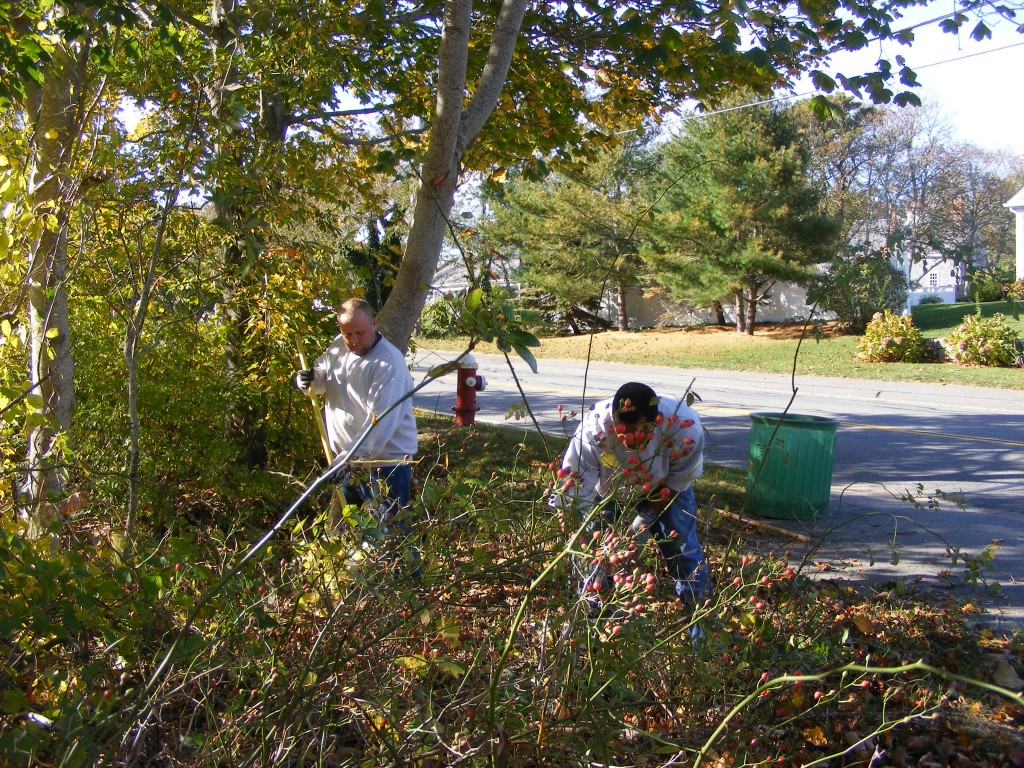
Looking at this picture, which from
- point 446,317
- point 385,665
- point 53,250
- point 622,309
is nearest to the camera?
point 385,665

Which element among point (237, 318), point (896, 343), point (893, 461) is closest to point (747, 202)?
point (896, 343)

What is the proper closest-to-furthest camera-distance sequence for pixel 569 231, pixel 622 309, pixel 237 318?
pixel 237 318
pixel 569 231
pixel 622 309

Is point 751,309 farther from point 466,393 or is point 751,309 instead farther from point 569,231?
point 466,393

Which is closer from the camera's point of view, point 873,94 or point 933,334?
point 873,94

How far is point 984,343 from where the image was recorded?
18422 mm

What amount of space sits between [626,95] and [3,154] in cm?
612

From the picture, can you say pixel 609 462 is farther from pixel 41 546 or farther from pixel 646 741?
pixel 41 546

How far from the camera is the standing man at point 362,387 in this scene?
471 cm

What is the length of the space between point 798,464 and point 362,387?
12.1 feet

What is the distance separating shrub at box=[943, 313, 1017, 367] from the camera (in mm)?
18172

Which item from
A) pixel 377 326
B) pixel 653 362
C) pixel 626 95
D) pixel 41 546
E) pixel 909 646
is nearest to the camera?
pixel 41 546

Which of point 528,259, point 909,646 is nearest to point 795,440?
point 909,646

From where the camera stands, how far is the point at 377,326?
528cm

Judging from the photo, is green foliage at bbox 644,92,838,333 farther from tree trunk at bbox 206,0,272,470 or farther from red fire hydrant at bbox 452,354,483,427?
tree trunk at bbox 206,0,272,470
